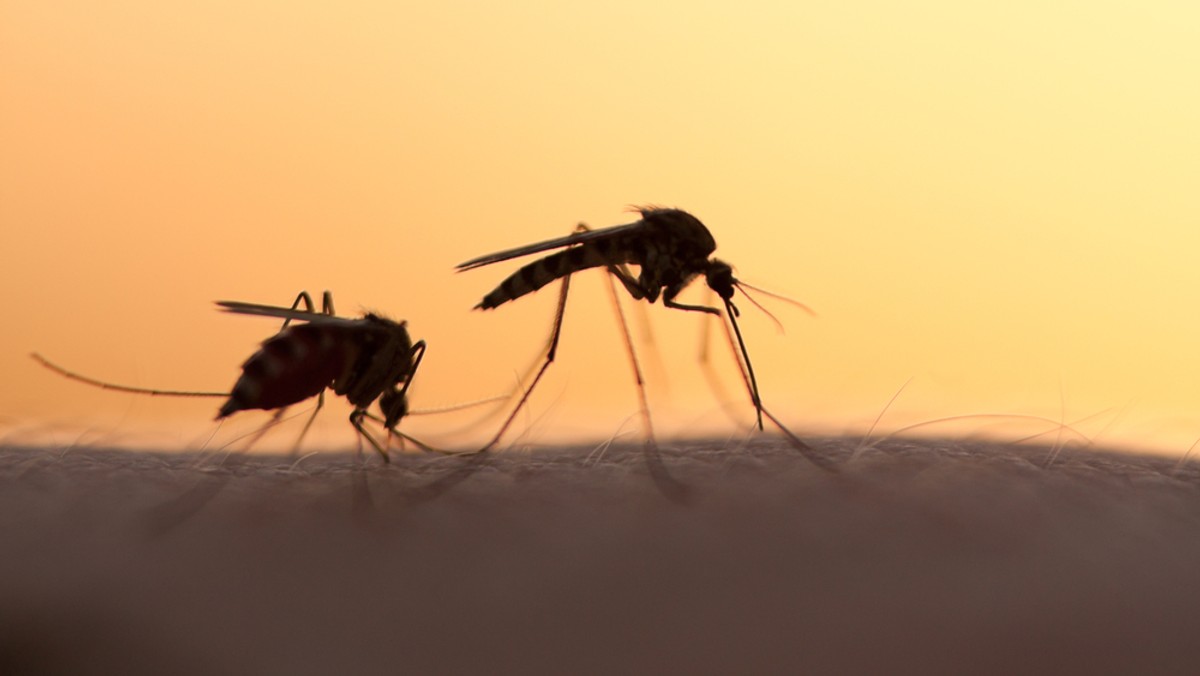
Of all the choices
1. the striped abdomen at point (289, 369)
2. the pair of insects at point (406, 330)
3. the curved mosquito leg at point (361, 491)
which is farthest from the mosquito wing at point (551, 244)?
the curved mosquito leg at point (361, 491)

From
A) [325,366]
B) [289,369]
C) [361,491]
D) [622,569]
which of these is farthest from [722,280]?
[622,569]

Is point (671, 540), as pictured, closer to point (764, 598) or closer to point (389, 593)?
point (764, 598)

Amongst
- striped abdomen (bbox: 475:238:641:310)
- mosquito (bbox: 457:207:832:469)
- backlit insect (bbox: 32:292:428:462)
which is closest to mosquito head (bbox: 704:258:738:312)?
mosquito (bbox: 457:207:832:469)

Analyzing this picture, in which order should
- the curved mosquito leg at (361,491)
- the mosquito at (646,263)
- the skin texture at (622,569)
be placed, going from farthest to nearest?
1. the mosquito at (646,263)
2. the curved mosquito leg at (361,491)
3. the skin texture at (622,569)

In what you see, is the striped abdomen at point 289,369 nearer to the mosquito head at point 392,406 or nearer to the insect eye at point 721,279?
the mosquito head at point 392,406

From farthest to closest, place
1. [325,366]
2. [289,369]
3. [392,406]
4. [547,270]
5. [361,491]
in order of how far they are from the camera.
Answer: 1. [547,270]
2. [392,406]
3. [325,366]
4. [289,369]
5. [361,491]

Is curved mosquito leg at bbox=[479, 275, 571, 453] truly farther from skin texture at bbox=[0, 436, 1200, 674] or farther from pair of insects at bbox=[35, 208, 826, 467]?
skin texture at bbox=[0, 436, 1200, 674]

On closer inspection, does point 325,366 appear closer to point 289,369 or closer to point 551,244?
point 289,369
